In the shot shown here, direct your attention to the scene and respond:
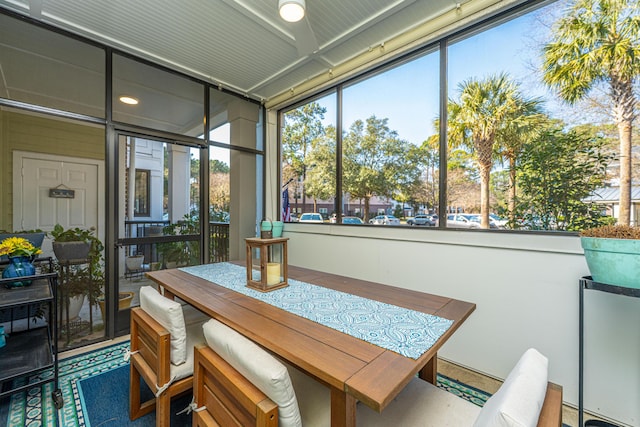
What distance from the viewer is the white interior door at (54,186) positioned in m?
2.66

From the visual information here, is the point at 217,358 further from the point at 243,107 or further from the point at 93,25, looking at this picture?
the point at 243,107

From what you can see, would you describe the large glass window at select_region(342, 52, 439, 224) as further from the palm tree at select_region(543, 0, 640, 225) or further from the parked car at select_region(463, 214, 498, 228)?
the palm tree at select_region(543, 0, 640, 225)

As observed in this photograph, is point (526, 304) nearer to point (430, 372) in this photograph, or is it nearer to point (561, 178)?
point (561, 178)

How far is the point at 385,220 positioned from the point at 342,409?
2.07 m

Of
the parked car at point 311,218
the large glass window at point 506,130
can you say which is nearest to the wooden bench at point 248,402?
the large glass window at point 506,130

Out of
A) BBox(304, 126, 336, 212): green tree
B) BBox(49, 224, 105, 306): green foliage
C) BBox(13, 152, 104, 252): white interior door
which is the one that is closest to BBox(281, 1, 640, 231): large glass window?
BBox(304, 126, 336, 212): green tree

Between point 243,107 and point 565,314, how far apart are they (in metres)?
3.98

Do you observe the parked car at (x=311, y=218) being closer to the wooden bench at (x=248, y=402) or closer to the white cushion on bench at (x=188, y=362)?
the white cushion on bench at (x=188, y=362)

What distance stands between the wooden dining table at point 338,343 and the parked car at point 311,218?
1720 millimetres

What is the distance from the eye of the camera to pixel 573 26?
1.78 m

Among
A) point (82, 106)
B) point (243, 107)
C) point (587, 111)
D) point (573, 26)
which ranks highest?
point (243, 107)

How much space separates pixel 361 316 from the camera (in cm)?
124

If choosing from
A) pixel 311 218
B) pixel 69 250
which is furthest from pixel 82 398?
pixel 311 218

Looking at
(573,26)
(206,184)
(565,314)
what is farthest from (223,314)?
(573,26)
